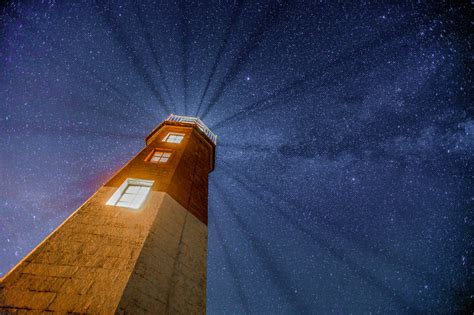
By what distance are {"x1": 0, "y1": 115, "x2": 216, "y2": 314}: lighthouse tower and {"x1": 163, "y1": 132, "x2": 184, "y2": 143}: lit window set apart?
2.93 meters

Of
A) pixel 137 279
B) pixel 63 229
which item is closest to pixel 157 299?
pixel 137 279

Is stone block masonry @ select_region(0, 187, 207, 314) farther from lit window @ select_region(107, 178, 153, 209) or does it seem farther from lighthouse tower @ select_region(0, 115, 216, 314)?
lit window @ select_region(107, 178, 153, 209)

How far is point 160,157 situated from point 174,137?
2726 mm

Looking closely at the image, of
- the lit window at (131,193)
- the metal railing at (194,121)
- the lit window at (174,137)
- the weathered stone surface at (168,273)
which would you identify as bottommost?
the weathered stone surface at (168,273)

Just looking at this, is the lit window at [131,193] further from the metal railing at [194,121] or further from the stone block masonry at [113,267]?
the metal railing at [194,121]

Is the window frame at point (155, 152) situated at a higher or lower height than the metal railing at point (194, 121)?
lower

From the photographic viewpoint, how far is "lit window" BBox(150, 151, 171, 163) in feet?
33.7

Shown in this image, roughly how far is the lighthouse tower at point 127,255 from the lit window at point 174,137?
116 inches

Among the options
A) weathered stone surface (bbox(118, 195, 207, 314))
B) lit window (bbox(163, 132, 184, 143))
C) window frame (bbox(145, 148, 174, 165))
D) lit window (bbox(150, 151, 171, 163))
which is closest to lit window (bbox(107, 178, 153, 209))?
weathered stone surface (bbox(118, 195, 207, 314))

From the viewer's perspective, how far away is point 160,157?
10.6m

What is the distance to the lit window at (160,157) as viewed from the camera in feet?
33.7

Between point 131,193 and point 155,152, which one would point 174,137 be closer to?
point 155,152

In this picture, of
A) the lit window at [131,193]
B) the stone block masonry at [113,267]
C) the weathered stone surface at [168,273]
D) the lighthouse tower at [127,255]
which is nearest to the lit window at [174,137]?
the lighthouse tower at [127,255]

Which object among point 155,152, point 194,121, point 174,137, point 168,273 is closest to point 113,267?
point 168,273
